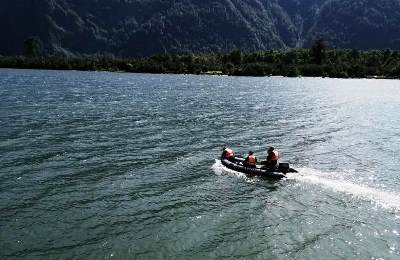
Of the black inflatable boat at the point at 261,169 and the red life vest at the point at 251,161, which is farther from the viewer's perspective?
the red life vest at the point at 251,161

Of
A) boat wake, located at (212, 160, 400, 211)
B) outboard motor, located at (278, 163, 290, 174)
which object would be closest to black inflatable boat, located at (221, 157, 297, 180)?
outboard motor, located at (278, 163, 290, 174)

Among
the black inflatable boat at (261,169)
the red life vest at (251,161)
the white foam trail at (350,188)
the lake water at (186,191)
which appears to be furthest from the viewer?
the red life vest at (251,161)

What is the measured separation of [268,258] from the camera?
26047 millimetres

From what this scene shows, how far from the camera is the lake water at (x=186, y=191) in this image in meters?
27.4

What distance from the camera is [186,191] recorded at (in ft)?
121

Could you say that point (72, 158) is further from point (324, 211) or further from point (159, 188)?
point (324, 211)

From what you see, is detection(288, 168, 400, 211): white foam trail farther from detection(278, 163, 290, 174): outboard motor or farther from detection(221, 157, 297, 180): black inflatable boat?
detection(221, 157, 297, 180): black inflatable boat

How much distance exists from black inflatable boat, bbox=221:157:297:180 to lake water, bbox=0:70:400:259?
88 cm

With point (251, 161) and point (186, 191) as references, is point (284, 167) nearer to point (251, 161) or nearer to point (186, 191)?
point (251, 161)

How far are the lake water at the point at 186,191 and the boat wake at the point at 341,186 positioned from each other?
0.10 metres

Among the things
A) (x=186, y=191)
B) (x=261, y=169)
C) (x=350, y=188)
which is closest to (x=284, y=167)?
(x=261, y=169)

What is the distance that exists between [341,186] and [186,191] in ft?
44.4

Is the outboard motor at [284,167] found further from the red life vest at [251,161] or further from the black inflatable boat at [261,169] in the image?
the red life vest at [251,161]

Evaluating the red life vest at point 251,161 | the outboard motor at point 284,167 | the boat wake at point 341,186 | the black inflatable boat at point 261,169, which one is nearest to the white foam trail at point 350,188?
the boat wake at point 341,186
